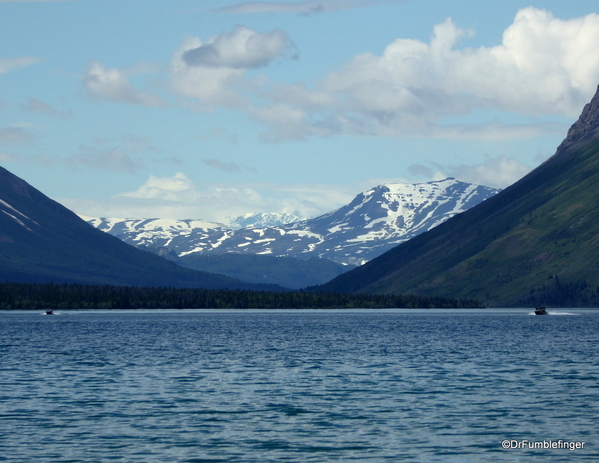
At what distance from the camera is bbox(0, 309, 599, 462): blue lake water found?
6109 cm

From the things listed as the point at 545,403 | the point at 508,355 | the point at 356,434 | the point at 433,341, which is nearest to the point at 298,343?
the point at 433,341

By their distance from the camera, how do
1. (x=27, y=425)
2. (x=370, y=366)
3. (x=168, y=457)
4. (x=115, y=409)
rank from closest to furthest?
(x=168, y=457)
(x=27, y=425)
(x=115, y=409)
(x=370, y=366)

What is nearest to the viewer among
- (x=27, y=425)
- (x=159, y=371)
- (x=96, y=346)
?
(x=27, y=425)

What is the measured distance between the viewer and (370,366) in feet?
406

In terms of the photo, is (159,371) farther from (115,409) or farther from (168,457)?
(168,457)

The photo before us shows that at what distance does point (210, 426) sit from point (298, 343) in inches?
4297

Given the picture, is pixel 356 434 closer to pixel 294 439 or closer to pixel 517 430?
pixel 294 439

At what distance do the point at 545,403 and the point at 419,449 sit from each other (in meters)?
24.7

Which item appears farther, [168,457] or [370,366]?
[370,366]

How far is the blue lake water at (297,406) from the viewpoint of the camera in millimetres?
61094

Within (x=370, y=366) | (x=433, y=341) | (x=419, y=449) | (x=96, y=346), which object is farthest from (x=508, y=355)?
(x=419, y=449)

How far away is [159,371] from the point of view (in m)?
115

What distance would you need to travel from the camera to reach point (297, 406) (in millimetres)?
82750

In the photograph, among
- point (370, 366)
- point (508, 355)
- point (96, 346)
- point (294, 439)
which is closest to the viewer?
point (294, 439)
